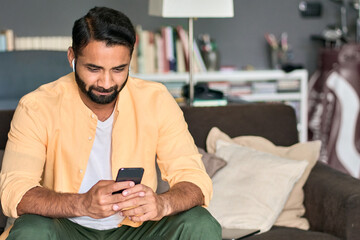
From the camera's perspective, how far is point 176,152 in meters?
2.17

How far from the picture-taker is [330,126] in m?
4.75

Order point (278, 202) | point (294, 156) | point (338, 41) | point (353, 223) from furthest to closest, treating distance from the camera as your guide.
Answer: point (338, 41)
point (294, 156)
point (278, 202)
point (353, 223)

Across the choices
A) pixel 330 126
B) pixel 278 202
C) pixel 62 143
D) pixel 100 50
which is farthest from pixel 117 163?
pixel 330 126

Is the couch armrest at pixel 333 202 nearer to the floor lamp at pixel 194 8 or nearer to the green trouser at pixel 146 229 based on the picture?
the green trouser at pixel 146 229

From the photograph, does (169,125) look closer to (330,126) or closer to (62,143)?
Answer: (62,143)

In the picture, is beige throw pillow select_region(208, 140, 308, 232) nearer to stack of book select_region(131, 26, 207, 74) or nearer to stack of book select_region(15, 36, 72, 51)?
stack of book select_region(131, 26, 207, 74)

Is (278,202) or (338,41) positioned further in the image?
(338,41)

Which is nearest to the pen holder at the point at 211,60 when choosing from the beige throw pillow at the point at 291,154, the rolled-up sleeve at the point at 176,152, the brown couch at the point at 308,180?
the brown couch at the point at 308,180

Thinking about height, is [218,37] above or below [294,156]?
above

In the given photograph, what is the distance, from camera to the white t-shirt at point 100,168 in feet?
6.91

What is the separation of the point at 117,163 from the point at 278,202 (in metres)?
0.73

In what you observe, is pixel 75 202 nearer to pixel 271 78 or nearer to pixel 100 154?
pixel 100 154

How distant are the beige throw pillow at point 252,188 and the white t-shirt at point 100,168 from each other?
544mm

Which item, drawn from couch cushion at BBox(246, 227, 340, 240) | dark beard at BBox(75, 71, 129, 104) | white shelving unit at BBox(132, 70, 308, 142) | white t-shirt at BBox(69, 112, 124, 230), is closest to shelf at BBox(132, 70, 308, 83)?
white shelving unit at BBox(132, 70, 308, 142)
